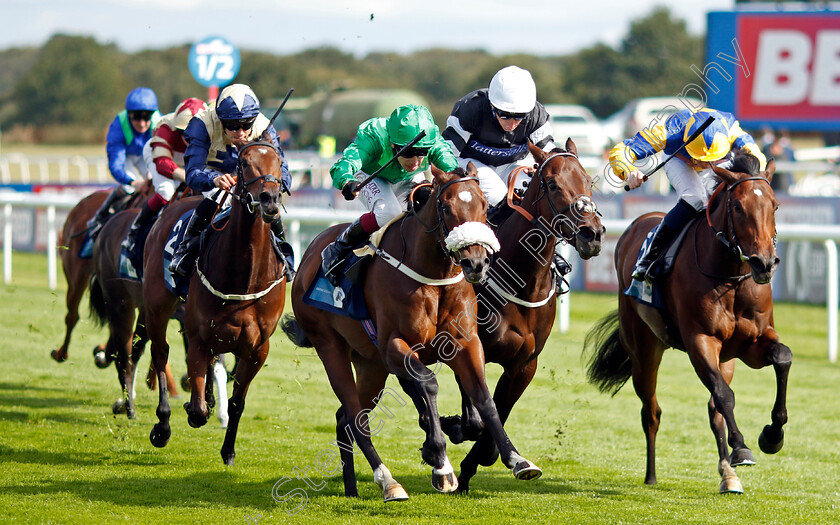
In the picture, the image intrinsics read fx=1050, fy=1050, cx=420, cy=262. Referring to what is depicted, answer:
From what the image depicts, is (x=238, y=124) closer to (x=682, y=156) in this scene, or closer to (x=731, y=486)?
(x=682, y=156)

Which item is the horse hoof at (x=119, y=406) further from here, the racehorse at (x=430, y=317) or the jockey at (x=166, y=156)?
the racehorse at (x=430, y=317)

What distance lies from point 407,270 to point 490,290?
705mm

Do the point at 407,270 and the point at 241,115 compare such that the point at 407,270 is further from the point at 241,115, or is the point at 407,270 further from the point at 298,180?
the point at 298,180

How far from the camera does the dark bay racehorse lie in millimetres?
8420

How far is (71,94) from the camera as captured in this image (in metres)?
52.2

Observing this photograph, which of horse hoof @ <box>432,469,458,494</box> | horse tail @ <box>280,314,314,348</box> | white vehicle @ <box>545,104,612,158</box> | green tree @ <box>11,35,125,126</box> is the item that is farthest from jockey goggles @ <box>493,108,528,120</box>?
green tree @ <box>11,35,125,126</box>

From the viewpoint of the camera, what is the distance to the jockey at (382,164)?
5047mm

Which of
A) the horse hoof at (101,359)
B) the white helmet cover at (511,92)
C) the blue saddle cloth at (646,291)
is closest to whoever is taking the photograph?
the white helmet cover at (511,92)

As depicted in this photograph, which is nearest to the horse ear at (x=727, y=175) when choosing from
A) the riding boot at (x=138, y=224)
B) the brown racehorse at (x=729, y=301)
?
the brown racehorse at (x=729, y=301)

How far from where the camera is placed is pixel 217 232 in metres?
5.86

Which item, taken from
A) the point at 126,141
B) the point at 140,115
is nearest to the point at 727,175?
the point at 140,115

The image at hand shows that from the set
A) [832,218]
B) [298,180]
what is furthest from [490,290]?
[298,180]

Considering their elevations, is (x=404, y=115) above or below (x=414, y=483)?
above

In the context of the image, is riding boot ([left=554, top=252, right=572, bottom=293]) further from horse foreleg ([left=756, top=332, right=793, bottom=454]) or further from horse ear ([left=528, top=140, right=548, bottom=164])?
horse foreleg ([left=756, top=332, right=793, bottom=454])
